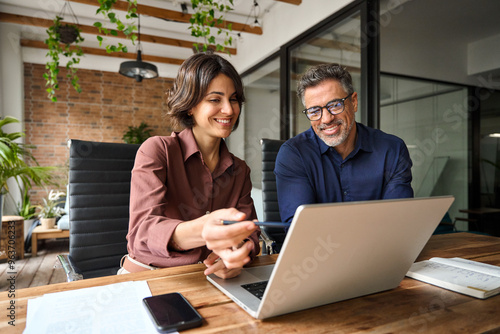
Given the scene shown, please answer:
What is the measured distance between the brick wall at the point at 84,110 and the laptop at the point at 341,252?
5888mm

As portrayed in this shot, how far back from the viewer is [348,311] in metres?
0.68

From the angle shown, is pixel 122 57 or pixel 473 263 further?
pixel 122 57

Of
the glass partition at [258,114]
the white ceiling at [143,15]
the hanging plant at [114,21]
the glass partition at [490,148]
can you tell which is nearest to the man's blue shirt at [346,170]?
the glass partition at [490,148]

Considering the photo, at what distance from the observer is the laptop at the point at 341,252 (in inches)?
21.1

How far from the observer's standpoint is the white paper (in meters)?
0.58

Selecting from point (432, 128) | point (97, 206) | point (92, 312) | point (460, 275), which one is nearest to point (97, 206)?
point (97, 206)

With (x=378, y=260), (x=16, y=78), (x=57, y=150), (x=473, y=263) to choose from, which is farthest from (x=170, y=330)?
(x=57, y=150)

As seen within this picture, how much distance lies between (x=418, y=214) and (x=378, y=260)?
0.13m

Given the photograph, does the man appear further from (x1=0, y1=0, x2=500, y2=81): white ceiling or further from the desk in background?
the desk in background

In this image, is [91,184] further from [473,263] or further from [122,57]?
[122,57]

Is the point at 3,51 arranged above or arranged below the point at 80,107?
above

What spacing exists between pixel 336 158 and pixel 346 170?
8 cm

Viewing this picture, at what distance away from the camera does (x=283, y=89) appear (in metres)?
4.26

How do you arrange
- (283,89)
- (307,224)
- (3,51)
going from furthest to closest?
1. (3,51)
2. (283,89)
3. (307,224)
